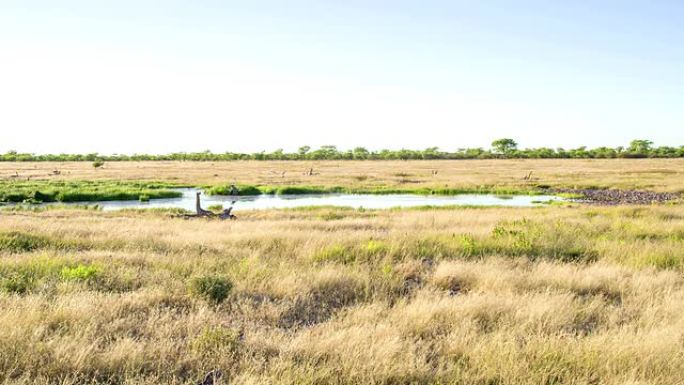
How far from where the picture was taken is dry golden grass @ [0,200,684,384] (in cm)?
477

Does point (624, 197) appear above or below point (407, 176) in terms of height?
below

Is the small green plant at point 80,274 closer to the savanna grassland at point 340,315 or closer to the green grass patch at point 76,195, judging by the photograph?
the savanna grassland at point 340,315

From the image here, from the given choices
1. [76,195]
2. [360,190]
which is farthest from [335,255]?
[360,190]

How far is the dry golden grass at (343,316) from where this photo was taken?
15.6 feet

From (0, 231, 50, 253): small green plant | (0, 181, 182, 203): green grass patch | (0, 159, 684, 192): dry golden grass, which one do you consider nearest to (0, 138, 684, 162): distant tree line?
(0, 159, 684, 192): dry golden grass

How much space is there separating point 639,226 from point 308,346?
53.4 feet

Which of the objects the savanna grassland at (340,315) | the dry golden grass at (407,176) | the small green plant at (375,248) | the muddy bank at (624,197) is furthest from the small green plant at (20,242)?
the dry golden grass at (407,176)

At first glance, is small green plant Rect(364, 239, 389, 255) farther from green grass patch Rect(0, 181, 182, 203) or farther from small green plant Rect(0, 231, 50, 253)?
green grass patch Rect(0, 181, 182, 203)

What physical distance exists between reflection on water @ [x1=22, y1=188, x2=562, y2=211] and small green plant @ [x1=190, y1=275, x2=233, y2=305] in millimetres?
28947

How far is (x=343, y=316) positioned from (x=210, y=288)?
201cm

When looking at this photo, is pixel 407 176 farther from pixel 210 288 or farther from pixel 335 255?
pixel 210 288

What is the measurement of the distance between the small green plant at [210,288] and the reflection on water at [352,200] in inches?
1140

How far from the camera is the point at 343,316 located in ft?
21.8

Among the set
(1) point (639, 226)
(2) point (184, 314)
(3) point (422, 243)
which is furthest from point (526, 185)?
(2) point (184, 314)
